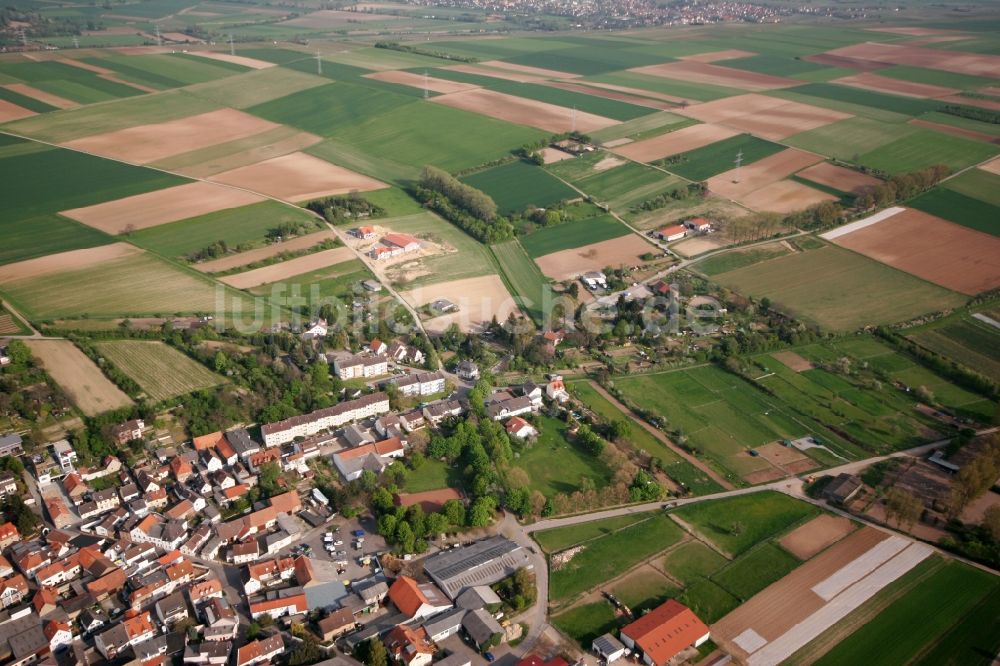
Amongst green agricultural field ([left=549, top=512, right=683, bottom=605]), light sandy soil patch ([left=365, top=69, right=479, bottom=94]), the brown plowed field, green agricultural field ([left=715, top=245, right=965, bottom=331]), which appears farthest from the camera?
light sandy soil patch ([left=365, top=69, right=479, bottom=94])

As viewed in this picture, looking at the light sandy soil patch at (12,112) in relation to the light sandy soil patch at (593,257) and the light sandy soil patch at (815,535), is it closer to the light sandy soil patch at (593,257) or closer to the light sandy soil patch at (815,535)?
the light sandy soil patch at (593,257)

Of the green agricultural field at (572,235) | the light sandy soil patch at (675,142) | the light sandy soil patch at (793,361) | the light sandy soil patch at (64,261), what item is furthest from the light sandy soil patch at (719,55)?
the light sandy soil patch at (64,261)

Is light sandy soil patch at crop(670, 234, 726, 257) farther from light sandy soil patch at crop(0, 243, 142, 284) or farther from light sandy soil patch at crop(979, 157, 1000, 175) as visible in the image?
light sandy soil patch at crop(0, 243, 142, 284)

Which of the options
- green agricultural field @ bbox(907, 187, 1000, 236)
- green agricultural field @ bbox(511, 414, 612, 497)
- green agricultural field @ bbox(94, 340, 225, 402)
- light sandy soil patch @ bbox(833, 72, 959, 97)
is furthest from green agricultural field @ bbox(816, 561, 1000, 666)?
light sandy soil patch @ bbox(833, 72, 959, 97)

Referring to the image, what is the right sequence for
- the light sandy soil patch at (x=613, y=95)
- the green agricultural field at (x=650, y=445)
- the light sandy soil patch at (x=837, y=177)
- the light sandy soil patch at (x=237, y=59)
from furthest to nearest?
1. the light sandy soil patch at (x=237, y=59)
2. the light sandy soil patch at (x=613, y=95)
3. the light sandy soil patch at (x=837, y=177)
4. the green agricultural field at (x=650, y=445)

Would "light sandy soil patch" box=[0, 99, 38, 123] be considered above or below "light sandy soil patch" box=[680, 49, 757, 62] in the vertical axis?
below

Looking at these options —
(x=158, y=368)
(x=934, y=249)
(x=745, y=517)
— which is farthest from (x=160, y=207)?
(x=934, y=249)

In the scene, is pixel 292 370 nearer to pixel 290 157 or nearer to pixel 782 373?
pixel 782 373

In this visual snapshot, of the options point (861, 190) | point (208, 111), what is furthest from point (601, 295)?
point (208, 111)
